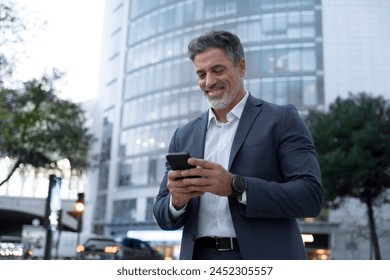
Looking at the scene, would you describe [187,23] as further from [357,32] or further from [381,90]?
[381,90]

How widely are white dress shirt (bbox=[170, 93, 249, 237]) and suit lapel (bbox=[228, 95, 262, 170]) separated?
4 cm

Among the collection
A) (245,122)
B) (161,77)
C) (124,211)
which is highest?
(161,77)

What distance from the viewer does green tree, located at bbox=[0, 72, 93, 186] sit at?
1697 cm

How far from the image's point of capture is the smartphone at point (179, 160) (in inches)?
51.2

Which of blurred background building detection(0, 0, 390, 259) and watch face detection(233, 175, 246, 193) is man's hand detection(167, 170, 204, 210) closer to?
watch face detection(233, 175, 246, 193)

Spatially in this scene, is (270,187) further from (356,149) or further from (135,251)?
(356,149)

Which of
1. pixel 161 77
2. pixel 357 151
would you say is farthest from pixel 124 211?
pixel 357 151

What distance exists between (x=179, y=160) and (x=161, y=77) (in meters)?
38.8

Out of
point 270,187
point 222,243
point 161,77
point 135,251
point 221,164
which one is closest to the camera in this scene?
point 270,187

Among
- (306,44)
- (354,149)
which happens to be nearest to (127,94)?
(306,44)

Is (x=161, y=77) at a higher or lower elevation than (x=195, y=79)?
higher

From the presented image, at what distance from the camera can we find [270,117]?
1602 mm

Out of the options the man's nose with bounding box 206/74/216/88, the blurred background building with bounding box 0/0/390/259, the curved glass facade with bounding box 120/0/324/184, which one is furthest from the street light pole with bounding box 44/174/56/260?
the curved glass facade with bounding box 120/0/324/184

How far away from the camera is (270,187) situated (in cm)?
142
